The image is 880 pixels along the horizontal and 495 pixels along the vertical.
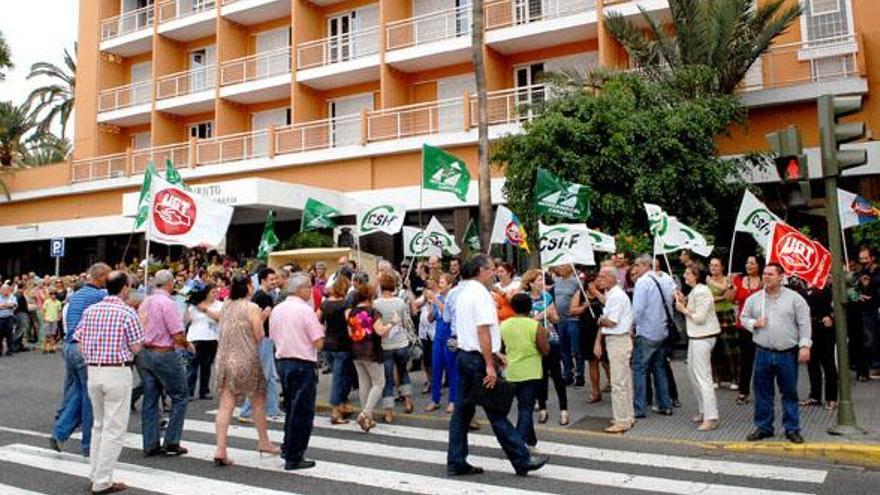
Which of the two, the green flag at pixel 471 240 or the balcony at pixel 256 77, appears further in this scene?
the balcony at pixel 256 77

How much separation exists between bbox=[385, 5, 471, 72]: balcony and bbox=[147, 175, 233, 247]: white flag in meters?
13.4

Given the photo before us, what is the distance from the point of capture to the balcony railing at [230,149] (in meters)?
26.8

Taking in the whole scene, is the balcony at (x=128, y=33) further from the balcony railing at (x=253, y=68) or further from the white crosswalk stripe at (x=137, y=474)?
the white crosswalk stripe at (x=137, y=474)

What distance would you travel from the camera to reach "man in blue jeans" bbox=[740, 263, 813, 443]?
757cm

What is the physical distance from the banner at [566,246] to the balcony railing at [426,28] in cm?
1473

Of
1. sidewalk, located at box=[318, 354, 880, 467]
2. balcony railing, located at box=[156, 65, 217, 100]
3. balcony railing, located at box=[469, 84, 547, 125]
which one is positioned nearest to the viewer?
sidewalk, located at box=[318, 354, 880, 467]

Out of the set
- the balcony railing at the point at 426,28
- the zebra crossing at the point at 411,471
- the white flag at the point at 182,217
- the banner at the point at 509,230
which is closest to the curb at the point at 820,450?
the zebra crossing at the point at 411,471

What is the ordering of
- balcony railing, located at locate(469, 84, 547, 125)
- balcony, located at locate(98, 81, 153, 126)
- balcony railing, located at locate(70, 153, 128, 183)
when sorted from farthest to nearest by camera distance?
1. balcony, located at locate(98, 81, 153, 126)
2. balcony railing, located at locate(70, 153, 128, 183)
3. balcony railing, located at locate(469, 84, 547, 125)

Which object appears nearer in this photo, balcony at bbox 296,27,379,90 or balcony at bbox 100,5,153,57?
balcony at bbox 296,27,379,90

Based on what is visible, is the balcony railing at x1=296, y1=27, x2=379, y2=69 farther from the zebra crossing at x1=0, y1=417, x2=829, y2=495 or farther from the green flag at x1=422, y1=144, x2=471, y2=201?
the zebra crossing at x1=0, y1=417, x2=829, y2=495

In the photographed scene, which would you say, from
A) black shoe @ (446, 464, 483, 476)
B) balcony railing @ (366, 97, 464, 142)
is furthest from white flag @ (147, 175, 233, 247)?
balcony railing @ (366, 97, 464, 142)

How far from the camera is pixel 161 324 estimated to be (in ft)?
24.6

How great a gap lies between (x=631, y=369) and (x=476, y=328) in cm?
352

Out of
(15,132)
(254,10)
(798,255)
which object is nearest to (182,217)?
(798,255)
